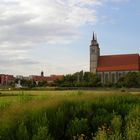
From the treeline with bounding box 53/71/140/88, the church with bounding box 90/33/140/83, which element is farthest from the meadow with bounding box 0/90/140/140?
the church with bounding box 90/33/140/83

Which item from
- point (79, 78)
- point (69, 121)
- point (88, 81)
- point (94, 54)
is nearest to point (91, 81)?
point (88, 81)

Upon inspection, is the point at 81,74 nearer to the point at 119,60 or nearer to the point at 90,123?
the point at 119,60

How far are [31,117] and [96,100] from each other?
4.18 m

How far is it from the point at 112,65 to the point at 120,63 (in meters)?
4.07

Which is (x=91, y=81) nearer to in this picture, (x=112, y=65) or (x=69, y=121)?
(x=112, y=65)

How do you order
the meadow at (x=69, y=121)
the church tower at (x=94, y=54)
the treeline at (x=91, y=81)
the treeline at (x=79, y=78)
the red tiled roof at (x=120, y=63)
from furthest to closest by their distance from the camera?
1. the church tower at (x=94, y=54)
2. the red tiled roof at (x=120, y=63)
3. the treeline at (x=79, y=78)
4. the treeline at (x=91, y=81)
5. the meadow at (x=69, y=121)

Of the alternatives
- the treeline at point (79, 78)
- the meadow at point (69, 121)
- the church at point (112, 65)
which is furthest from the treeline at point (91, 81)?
the meadow at point (69, 121)

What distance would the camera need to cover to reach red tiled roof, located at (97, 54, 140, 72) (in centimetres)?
16914

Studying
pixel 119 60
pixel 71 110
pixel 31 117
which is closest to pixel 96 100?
pixel 71 110

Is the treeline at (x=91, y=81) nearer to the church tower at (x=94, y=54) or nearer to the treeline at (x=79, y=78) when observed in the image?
the treeline at (x=79, y=78)

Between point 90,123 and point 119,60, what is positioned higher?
point 119,60

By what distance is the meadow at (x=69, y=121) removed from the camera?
9602mm

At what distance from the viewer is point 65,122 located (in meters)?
11.6

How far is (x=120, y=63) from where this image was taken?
567 ft
